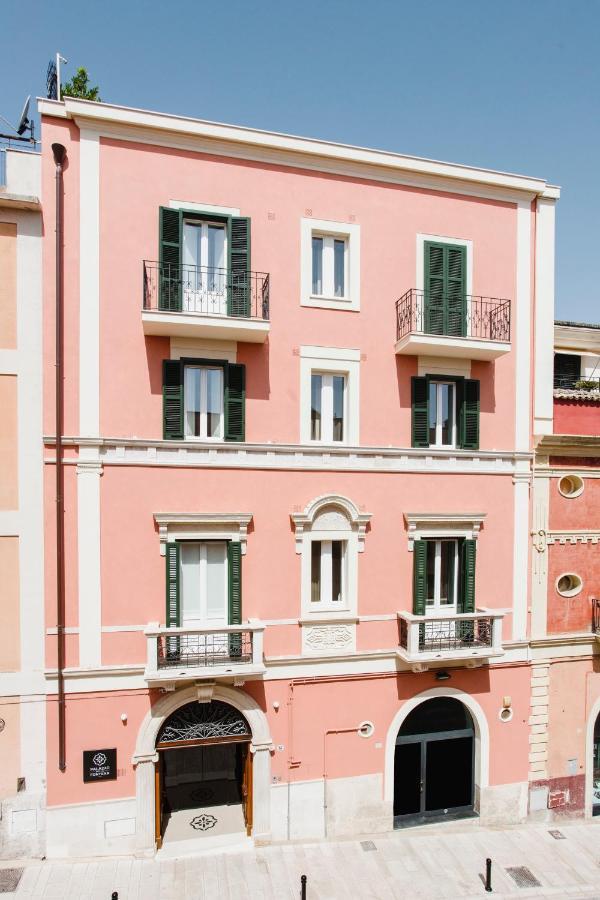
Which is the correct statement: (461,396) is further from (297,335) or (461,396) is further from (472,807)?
(472,807)

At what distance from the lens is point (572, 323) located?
17.8 meters

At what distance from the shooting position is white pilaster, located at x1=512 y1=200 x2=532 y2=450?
588 inches

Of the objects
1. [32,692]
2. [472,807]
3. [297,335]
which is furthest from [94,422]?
[472,807]

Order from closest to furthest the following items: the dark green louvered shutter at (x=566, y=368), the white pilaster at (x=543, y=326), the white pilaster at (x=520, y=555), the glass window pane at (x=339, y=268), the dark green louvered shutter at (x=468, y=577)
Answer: the glass window pane at (x=339, y=268), the dark green louvered shutter at (x=468, y=577), the white pilaster at (x=520, y=555), the white pilaster at (x=543, y=326), the dark green louvered shutter at (x=566, y=368)

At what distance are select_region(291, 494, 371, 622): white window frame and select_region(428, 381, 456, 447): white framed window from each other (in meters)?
3.03

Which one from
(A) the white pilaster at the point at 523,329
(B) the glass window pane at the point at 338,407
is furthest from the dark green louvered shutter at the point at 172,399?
(A) the white pilaster at the point at 523,329

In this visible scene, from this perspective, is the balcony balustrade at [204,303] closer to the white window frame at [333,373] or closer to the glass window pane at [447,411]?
the white window frame at [333,373]

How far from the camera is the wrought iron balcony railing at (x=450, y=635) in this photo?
1339cm

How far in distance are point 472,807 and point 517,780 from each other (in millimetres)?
1475

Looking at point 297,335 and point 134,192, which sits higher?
point 134,192

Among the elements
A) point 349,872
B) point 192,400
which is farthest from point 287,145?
point 349,872

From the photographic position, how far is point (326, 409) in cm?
1388

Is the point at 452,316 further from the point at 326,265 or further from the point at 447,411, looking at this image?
the point at 326,265

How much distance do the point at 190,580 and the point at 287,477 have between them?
11.5ft
